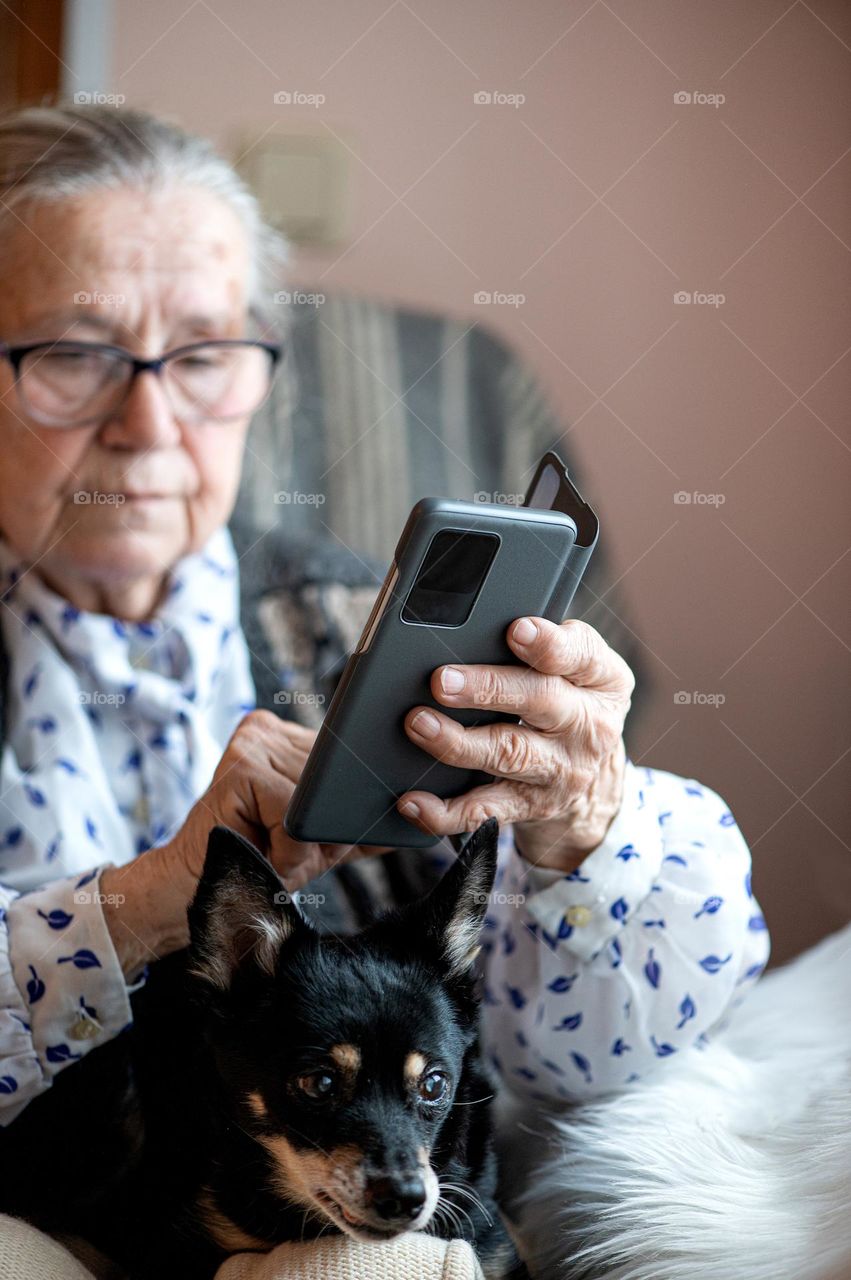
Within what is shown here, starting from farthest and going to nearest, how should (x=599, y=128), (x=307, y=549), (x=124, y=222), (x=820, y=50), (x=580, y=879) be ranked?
(x=599, y=128), (x=820, y=50), (x=307, y=549), (x=124, y=222), (x=580, y=879)

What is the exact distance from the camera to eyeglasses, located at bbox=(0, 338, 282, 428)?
1.02 metres

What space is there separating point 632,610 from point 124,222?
33.5 inches

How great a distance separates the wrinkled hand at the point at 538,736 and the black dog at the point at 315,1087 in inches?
2.4

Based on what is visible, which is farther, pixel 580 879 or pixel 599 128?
pixel 599 128

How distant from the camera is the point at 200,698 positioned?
1088 mm

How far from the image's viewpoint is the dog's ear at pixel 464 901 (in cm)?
70

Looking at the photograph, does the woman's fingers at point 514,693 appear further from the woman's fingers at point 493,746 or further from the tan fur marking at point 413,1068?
the tan fur marking at point 413,1068

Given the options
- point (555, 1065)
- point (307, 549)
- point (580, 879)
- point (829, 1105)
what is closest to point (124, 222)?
point (307, 549)

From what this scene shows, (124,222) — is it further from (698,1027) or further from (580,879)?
(698,1027)
